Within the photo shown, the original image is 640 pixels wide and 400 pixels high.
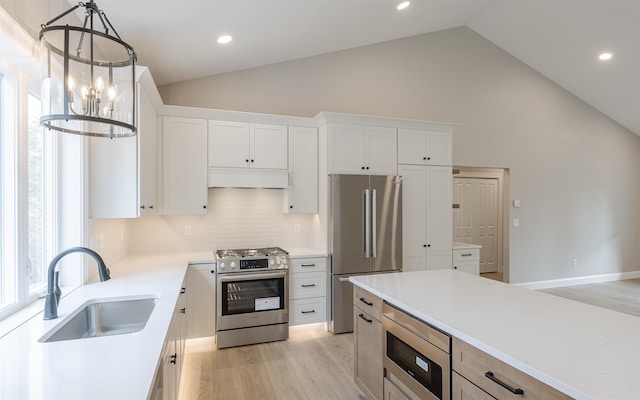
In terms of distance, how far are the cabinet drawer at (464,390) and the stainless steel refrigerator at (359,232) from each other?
220 cm

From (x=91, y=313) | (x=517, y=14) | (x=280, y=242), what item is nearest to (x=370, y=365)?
(x=91, y=313)

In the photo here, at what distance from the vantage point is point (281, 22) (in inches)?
120

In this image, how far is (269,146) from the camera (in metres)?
3.74

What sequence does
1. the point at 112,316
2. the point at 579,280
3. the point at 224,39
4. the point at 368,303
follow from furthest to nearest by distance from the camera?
the point at 579,280
the point at 224,39
the point at 368,303
the point at 112,316

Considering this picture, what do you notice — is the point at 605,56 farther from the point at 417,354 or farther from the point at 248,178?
the point at 417,354

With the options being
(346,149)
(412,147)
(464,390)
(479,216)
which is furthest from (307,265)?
(479,216)

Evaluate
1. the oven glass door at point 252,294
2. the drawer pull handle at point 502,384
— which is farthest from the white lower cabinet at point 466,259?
the drawer pull handle at point 502,384

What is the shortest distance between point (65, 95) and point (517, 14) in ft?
18.0

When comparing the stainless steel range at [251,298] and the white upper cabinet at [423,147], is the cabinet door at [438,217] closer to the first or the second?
the white upper cabinet at [423,147]

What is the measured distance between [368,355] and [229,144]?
253cm

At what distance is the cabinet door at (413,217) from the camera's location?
4035 mm

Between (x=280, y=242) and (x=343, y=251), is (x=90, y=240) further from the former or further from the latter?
(x=343, y=251)

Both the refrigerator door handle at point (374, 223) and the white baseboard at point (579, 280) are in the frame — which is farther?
the white baseboard at point (579, 280)

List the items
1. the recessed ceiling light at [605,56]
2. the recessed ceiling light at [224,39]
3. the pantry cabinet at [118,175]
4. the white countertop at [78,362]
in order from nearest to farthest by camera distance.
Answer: the white countertop at [78,362], the pantry cabinet at [118,175], the recessed ceiling light at [224,39], the recessed ceiling light at [605,56]
